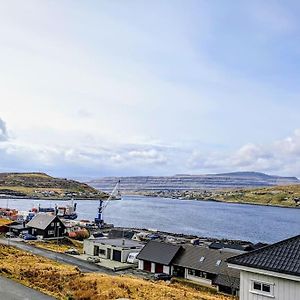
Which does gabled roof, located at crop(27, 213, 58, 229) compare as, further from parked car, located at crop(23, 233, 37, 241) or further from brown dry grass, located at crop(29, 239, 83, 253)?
brown dry grass, located at crop(29, 239, 83, 253)

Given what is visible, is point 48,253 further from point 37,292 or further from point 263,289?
point 263,289

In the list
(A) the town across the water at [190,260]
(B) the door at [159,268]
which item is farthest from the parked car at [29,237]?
(B) the door at [159,268]

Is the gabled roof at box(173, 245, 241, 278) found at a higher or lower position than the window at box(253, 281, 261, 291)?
lower

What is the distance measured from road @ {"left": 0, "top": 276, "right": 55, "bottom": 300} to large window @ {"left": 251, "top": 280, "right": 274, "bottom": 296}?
8.41m

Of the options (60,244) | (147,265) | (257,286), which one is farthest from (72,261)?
(257,286)

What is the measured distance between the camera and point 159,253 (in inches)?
1470

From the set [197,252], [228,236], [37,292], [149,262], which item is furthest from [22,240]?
[228,236]

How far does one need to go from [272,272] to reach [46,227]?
47301mm

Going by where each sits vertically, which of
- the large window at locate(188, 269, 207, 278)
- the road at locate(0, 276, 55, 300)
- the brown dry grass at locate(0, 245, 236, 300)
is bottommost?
the large window at locate(188, 269, 207, 278)

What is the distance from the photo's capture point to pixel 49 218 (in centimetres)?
5756

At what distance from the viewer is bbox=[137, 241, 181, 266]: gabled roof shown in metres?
36.2

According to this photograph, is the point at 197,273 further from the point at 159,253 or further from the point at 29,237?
the point at 29,237

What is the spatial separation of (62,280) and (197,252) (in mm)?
15426

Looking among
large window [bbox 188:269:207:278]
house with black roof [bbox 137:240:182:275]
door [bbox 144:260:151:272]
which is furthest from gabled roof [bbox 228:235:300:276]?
door [bbox 144:260:151:272]
